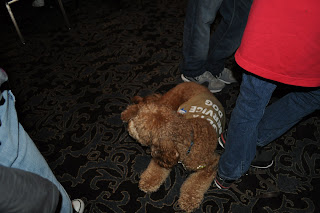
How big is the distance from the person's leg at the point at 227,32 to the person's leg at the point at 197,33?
0.14m

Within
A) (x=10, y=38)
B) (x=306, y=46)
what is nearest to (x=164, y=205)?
(x=306, y=46)

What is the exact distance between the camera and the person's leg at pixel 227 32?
1847mm

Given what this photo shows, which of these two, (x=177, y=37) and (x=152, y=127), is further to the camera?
(x=177, y=37)

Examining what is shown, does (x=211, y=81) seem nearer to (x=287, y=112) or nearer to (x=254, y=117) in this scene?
(x=287, y=112)

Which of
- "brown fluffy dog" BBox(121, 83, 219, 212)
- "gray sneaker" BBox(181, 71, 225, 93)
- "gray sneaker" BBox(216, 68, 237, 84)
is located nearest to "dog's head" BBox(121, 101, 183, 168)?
"brown fluffy dog" BBox(121, 83, 219, 212)

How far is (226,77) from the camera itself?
2.45 m

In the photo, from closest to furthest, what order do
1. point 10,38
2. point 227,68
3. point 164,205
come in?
point 164,205 → point 227,68 → point 10,38

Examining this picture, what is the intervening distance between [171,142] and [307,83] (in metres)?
0.78

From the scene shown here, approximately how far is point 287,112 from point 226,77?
3.79 feet

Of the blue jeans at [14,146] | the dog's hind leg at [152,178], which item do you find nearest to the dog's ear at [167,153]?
the dog's hind leg at [152,178]

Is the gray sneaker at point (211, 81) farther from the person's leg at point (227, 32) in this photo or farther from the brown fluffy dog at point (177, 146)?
the brown fluffy dog at point (177, 146)

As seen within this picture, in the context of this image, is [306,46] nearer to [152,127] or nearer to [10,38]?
[152,127]

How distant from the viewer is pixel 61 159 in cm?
182

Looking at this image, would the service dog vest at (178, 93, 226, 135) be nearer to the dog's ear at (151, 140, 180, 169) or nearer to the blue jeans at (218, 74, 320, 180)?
the blue jeans at (218, 74, 320, 180)
